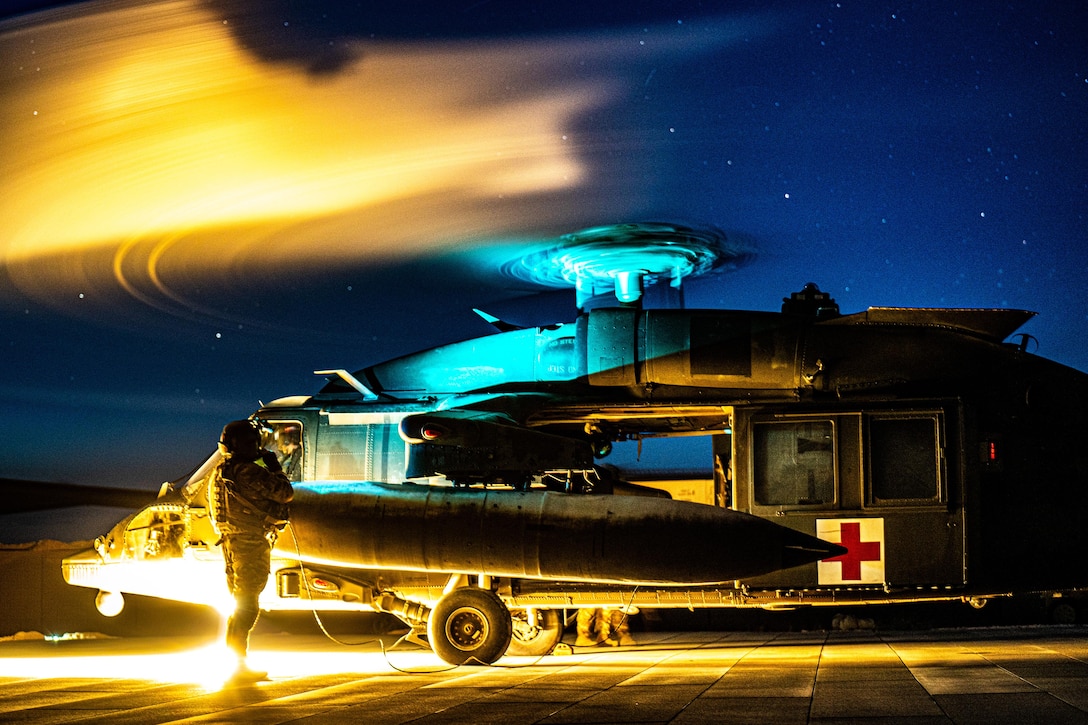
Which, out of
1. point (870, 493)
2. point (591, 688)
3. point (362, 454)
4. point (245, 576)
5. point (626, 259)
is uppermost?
point (626, 259)

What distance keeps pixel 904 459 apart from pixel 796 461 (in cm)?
93

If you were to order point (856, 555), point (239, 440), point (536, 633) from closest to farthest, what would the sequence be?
point (239, 440) < point (856, 555) < point (536, 633)

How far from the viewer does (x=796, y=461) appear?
32.5 ft

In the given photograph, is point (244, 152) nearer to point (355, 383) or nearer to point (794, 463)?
point (355, 383)

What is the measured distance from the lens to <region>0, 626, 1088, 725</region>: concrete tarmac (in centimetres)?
559

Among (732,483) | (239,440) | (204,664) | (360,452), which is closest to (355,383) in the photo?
(360,452)

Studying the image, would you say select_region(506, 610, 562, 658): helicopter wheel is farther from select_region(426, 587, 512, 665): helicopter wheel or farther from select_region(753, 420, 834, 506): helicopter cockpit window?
select_region(753, 420, 834, 506): helicopter cockpit window

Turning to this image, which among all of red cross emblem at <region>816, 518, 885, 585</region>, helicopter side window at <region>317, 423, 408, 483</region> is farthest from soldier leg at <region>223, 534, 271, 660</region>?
red cross emblem at <region>816, 518, 885, 585</region>

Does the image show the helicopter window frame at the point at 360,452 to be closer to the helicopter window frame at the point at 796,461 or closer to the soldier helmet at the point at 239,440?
the soldier helmet at the point at 239,440

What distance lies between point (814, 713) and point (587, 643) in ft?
27.9

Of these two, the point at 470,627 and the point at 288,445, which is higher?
the point at 288,445

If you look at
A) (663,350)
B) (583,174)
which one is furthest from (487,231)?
(663,350)

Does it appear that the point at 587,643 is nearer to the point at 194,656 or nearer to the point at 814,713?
the point at 194,656

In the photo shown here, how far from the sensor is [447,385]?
11141mm
